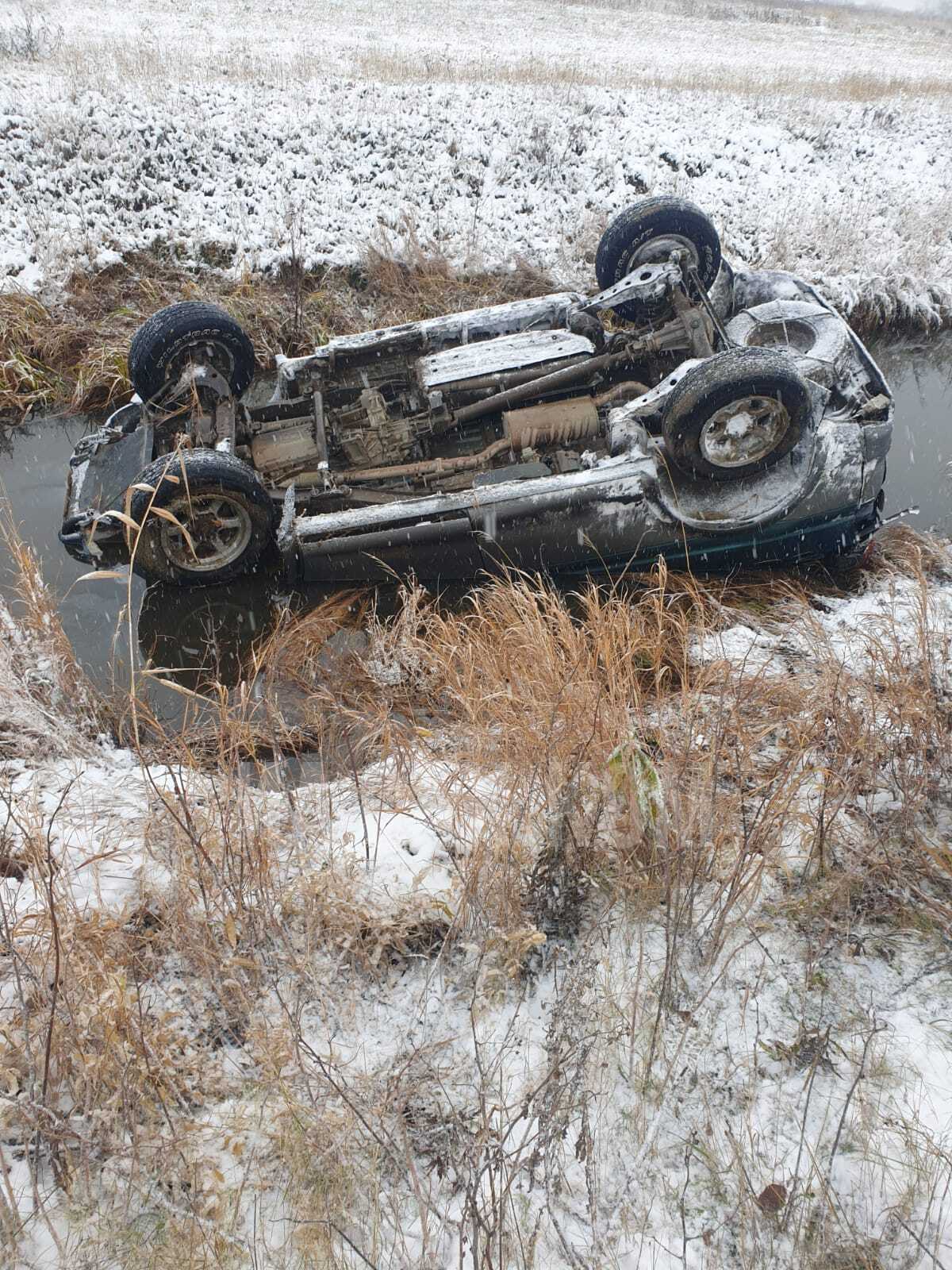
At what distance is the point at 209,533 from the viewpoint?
4.44 metres

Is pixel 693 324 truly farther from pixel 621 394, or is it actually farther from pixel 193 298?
pixel 193 298

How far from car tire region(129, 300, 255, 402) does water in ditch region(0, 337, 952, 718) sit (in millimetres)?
1232

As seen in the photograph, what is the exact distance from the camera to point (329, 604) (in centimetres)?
456

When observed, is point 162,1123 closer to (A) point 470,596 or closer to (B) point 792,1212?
(B) point 792,1212

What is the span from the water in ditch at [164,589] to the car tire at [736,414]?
6.06ft

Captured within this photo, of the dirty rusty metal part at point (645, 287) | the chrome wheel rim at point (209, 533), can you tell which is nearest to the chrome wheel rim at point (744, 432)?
the dirty rusty metal part at point (645, 287)

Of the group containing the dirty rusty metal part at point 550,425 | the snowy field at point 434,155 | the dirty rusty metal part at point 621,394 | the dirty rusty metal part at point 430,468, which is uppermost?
the snowy field at point 434,155

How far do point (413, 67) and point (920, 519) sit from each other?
1227 cm

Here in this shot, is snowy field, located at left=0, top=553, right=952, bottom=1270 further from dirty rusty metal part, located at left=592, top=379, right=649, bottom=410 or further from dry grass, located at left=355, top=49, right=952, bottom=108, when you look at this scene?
dry grass, located at left=355, top=49, right=952, bottom=108

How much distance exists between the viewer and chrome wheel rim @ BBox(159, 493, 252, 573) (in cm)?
433

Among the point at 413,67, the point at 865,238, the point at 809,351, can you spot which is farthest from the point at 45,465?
the point at 413,67

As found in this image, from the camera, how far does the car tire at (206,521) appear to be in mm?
4133

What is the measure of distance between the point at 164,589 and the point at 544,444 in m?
2.54

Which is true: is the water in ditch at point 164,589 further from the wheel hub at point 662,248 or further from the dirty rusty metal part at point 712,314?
the wheel hub at point 662,248
